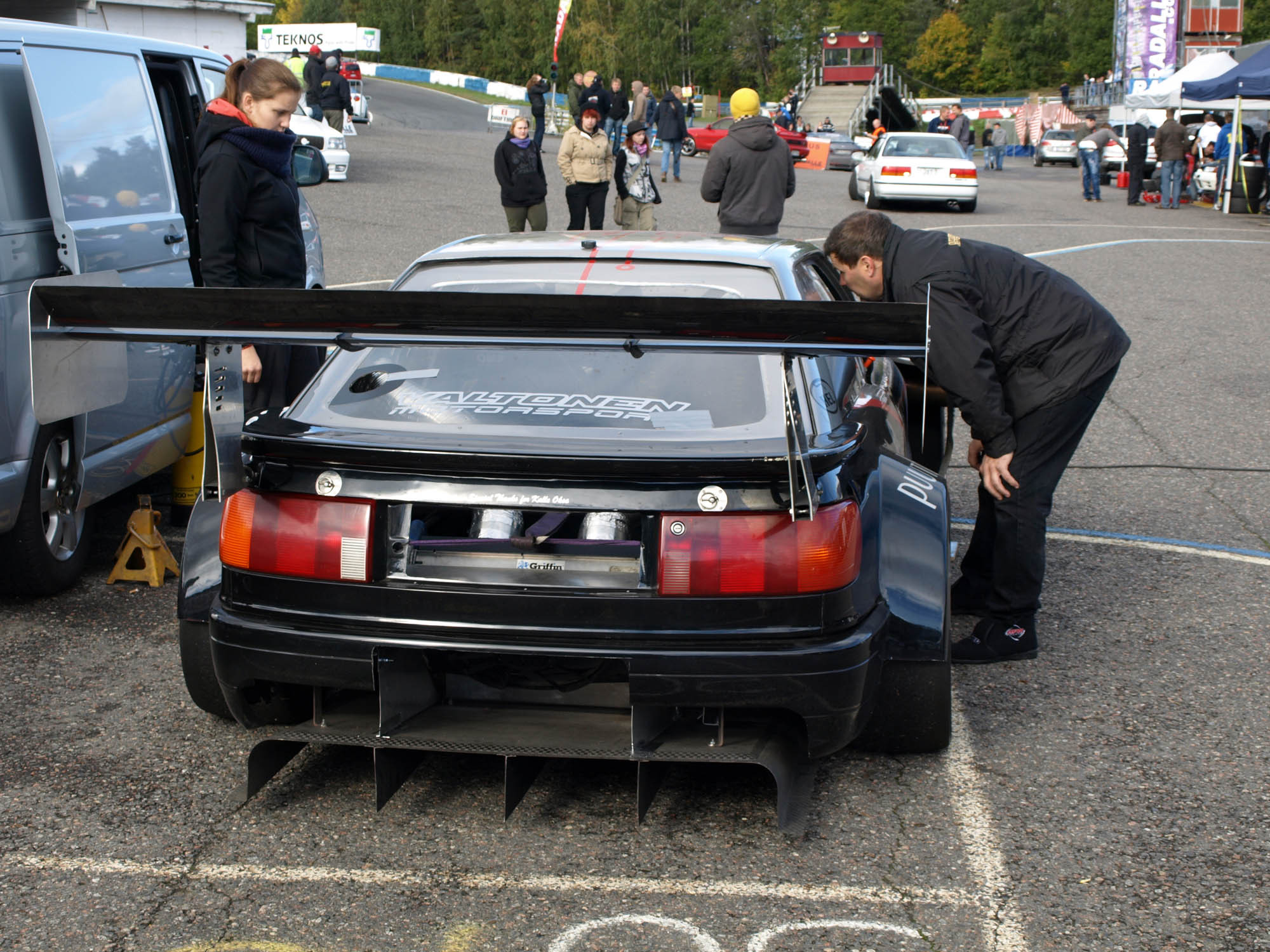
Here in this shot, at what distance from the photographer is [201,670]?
3770 mm

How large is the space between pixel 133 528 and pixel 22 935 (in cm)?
261

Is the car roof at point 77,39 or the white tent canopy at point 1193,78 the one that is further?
the white tent canopy at point 1193,78

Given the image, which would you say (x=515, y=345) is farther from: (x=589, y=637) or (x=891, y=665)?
(x=891, y=665)

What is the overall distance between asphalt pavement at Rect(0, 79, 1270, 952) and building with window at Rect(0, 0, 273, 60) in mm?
23736

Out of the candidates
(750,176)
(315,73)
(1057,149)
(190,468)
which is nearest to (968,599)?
(190,468)

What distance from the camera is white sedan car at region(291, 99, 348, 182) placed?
18672mm

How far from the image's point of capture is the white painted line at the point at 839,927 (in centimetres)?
286

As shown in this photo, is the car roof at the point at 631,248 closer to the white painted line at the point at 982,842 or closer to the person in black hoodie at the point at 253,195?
the person in black hoodie at the point at 253,195

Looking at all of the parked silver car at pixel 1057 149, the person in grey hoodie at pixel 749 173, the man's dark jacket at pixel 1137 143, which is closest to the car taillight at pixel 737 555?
the person in grey hoodie at pixel 749 173

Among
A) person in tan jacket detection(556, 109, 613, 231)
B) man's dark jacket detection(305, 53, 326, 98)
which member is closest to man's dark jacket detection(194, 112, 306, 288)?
person in tan jacket detection(556, 109, 613, 231)

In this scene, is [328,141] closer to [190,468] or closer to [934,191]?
[934,191]

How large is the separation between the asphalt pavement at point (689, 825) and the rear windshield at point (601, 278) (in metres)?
1.38

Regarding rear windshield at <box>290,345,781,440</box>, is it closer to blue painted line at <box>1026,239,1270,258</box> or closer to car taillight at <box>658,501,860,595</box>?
car taillight at <box>658,501,860,595</box>

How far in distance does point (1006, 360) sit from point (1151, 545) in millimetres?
2002
